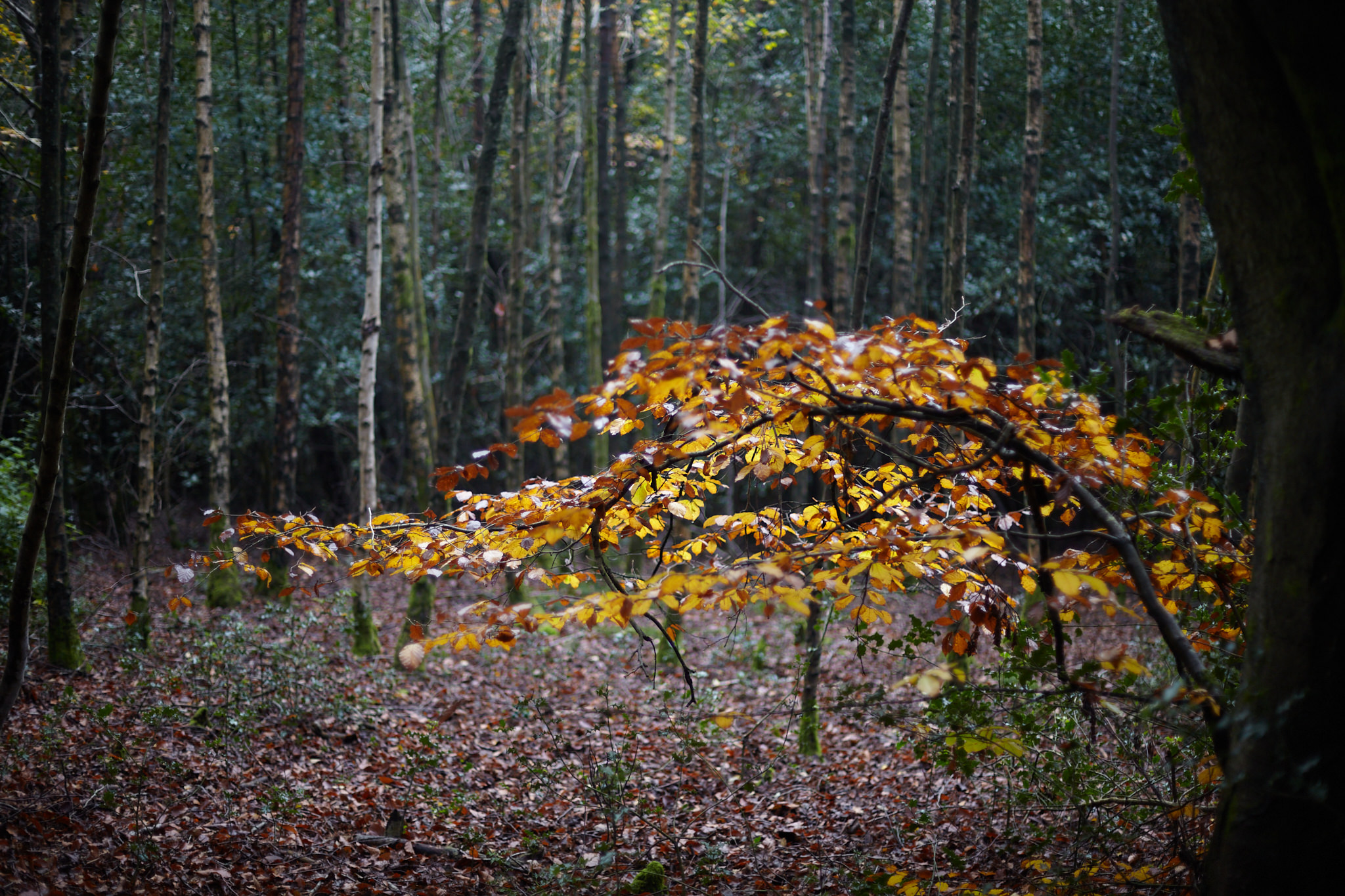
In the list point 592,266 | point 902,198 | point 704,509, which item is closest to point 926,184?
point 902,198

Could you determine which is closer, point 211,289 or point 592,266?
point 211,289

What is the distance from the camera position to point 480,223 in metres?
9.15

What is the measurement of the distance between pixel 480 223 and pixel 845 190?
4169mm

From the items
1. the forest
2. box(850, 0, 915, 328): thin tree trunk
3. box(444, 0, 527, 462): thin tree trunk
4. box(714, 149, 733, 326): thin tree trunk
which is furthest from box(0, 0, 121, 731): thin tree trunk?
box(714, 149, 733, 326): thin tree trunk

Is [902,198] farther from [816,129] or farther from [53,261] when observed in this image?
[53,261]

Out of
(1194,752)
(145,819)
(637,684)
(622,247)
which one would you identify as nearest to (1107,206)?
(622,247)

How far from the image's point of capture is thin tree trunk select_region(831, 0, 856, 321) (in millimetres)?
9562

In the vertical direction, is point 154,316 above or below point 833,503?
above

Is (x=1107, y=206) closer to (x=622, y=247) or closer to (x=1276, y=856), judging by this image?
(x=622, y=247)

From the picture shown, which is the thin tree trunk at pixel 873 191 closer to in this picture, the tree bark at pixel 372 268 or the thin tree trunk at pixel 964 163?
the thin tree trunk at pixel 964 163

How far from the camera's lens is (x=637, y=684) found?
29.6ft

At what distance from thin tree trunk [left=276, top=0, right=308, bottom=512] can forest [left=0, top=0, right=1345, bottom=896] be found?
57mm

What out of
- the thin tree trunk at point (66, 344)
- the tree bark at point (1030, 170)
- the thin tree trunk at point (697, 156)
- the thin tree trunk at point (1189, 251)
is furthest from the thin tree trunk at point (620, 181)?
the thin tree trunk at point (66, 344)

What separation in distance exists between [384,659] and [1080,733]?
22.5 ft
